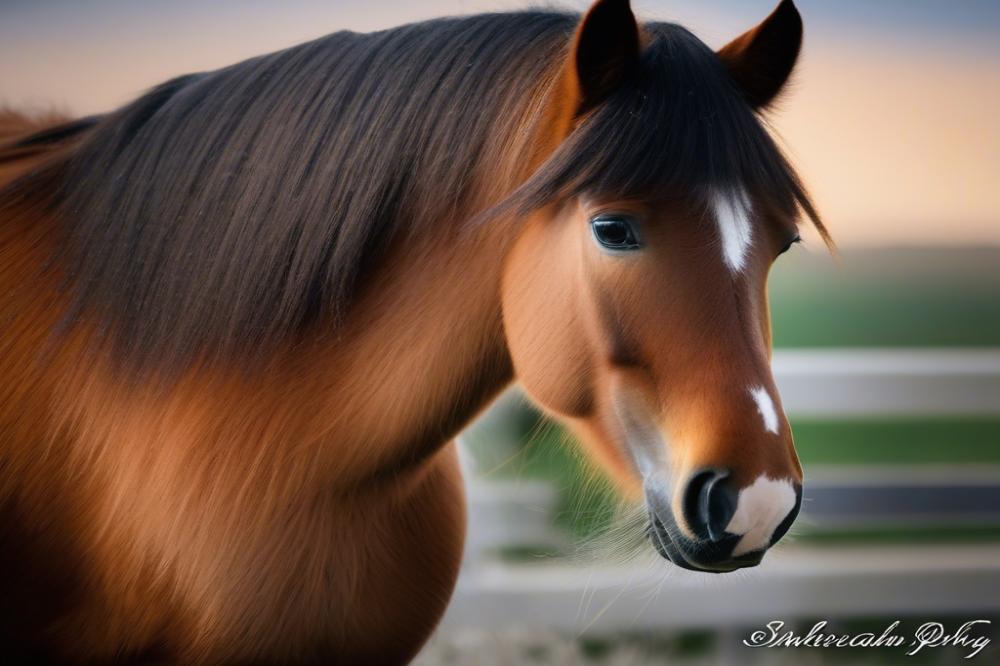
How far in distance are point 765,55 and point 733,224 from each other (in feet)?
1.19

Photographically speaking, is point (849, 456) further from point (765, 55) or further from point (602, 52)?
point (602, 52)

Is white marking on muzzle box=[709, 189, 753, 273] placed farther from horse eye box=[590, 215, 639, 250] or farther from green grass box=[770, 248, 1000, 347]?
green grass box=[770, 248, 1000, 347]

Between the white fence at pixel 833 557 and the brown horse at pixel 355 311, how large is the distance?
1.46 metres

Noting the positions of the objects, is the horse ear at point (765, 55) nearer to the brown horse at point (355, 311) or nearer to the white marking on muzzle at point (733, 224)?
the brown horse at point (355, 311)

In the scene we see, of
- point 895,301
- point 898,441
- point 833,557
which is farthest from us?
point 895,301

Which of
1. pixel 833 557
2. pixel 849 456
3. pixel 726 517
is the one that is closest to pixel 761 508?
pixel 726 517

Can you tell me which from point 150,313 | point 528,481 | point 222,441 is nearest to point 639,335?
point 222,441

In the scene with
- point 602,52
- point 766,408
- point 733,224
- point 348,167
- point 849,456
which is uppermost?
point 602,52

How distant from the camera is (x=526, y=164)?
143 cm

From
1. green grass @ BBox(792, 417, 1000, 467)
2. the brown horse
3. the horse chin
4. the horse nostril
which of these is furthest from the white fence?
the horse nostril

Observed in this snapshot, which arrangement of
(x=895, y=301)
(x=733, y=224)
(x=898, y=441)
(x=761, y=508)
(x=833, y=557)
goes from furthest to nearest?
(x=895, y=301)
(x=898, y=441)
(x=833, y=557)
(x=733, y=224)
(x=761, y=508)

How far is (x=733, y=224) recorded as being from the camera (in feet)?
4.40

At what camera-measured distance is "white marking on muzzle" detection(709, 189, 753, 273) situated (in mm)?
1324

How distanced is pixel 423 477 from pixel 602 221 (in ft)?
1.95
